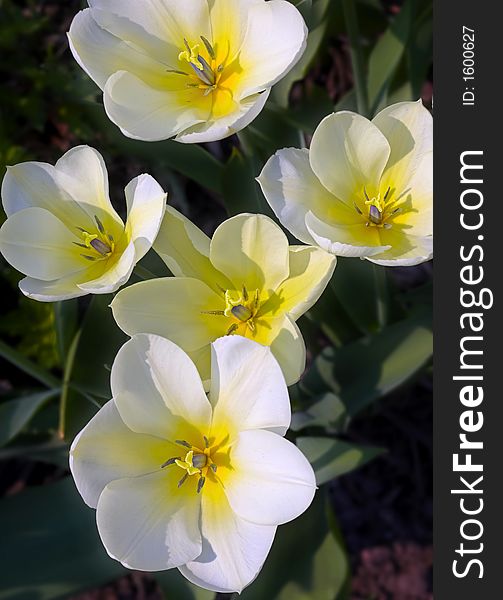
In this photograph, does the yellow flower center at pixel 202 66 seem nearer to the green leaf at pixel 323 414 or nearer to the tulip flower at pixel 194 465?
the tulip flower at pixel 194 465

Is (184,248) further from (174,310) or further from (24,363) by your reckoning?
(24,363)

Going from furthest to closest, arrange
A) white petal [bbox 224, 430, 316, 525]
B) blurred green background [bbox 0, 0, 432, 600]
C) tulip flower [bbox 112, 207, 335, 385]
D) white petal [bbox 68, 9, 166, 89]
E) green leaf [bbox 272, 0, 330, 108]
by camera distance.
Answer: green leaf [bbox 272, 0, 330, 108] → blurred green background [bbox 0, 0, 432, 600] → white petal [bbox 68, 9, 166, 89] → tulip flower [bbox 112, 207, 335, 385] → white petal [bbox 224, 430, 316, 525]

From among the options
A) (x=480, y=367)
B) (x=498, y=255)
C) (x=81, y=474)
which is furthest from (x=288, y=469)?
(x=498, y=255)

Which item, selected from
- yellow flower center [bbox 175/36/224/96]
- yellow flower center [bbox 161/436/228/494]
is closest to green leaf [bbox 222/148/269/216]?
yellow flower center [bbox 175/36/224/96]

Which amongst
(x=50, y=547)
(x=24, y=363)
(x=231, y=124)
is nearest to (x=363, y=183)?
(x=231, y=124)

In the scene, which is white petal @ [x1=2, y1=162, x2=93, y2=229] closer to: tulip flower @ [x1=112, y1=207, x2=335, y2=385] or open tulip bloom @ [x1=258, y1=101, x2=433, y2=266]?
tulip flower @ [x1=112, y1=207, x2=335, y2=385]

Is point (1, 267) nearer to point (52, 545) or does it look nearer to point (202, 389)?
point (52, 545)

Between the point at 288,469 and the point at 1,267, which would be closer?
the point at 288,469
